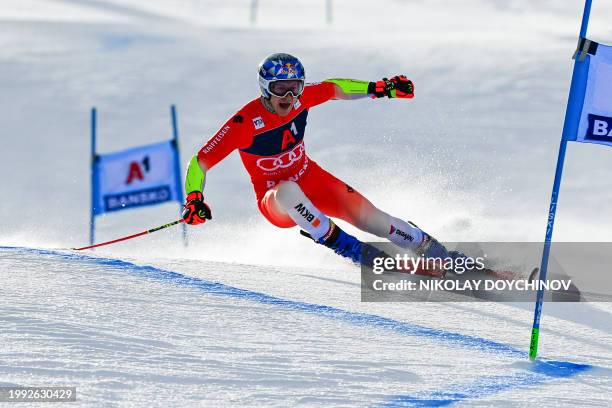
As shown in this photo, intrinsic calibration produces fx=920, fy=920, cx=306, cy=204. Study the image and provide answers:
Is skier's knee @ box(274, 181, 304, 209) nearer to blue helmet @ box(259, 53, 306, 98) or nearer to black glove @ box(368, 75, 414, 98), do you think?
blue helmet @ box(259, 53, 306, 98)

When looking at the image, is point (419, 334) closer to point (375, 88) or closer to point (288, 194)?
point (288, 194)

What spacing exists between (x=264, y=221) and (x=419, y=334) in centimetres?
675

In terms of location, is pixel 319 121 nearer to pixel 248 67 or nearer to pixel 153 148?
pixel 248 67

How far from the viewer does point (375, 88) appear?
5.57m

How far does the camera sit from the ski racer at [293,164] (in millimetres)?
5012

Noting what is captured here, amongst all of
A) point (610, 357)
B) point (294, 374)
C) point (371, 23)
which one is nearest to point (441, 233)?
point (610, 357)

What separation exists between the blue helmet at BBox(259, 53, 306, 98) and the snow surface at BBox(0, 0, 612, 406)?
1.08 meters

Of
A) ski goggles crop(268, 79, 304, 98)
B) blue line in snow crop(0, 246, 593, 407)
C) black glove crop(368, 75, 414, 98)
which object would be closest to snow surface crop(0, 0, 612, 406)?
blue line in snow crop(0, 246, 593, 407)

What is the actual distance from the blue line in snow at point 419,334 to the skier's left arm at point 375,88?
5.22 feet

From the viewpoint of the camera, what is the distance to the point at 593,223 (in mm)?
11492

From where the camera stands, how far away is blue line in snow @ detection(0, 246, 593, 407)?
9.75 feet

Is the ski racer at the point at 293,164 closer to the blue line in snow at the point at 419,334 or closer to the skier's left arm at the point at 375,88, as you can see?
the skier's left arm at the point at 375,88

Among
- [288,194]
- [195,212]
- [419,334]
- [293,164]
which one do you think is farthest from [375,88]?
[419,334]

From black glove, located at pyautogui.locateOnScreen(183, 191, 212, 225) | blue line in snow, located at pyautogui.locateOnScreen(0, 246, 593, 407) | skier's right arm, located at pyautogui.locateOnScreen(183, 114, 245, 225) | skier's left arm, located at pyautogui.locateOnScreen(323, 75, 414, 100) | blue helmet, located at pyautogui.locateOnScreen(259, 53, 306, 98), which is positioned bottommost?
blue line in snow, located at pyautogui.locateOnScreen(0, 246, 593, 407)
